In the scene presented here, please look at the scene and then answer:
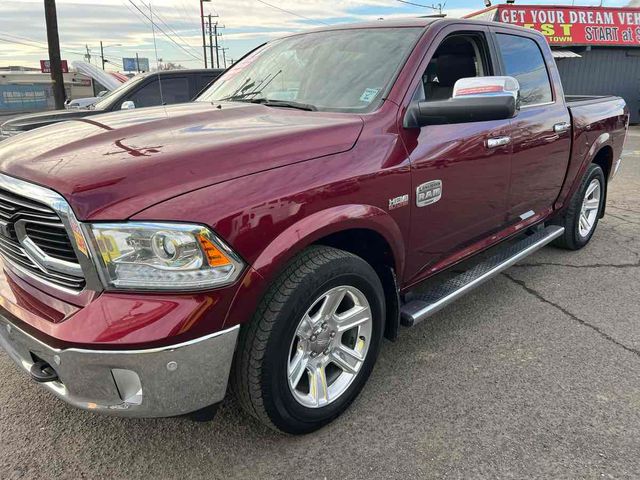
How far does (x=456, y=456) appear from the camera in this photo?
7.53 feet

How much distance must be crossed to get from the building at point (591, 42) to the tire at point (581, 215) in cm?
1414

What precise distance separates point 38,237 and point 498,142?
2.60 meters

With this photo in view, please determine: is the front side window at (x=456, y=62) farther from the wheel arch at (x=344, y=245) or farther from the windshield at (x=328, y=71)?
the wheel arch at (x=344, y=245)

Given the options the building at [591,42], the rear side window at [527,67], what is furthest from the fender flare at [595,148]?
the building at [591,42]

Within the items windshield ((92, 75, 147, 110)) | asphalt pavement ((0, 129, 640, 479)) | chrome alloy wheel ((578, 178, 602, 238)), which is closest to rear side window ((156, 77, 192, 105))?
windshield ((92, 75, 147, 110))

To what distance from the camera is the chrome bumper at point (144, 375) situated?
1.81m

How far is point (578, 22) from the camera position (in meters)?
18.8

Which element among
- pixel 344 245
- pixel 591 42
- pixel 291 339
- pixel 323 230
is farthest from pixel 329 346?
pixel 591 42

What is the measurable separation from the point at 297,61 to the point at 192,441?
7.45 feet

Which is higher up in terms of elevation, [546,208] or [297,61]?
[297,61]

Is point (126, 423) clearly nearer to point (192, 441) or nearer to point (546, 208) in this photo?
point (192, 441)

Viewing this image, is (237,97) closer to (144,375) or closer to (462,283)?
(462,283)

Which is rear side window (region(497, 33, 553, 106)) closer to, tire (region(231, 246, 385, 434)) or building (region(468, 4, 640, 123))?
tire (region(231, 246, 385, 434))

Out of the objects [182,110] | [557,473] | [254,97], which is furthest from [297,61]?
[557,473]
